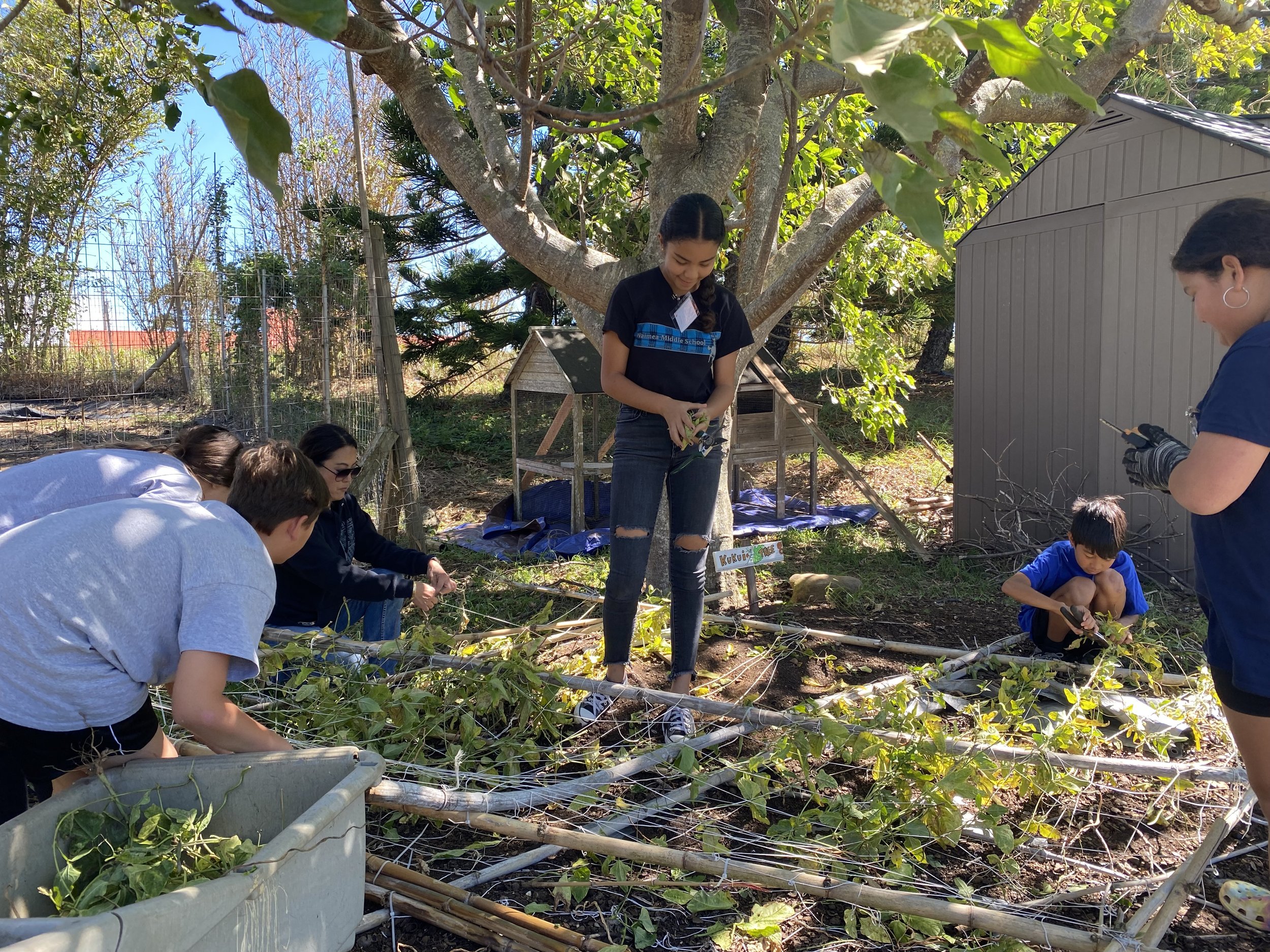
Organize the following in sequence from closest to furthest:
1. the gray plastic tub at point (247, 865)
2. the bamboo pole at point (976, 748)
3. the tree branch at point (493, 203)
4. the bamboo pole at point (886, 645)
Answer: the gray plastic tub at point (247, 865) < the bamboo pole at point (976, 748) < the bamboo pole at point (886, 645) < the tree branch at point (493, 203)

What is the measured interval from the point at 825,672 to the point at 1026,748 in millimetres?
1308

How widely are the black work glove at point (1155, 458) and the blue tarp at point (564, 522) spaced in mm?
4795

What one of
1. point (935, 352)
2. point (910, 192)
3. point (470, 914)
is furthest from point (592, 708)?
point (935, 352)

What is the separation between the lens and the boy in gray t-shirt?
1709 millimetres

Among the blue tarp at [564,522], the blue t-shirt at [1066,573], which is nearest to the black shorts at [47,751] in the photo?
the blue t-shirt at [1066,573]

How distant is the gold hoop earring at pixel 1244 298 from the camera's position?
6.27 feet

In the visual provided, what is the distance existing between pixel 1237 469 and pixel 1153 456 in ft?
1.24

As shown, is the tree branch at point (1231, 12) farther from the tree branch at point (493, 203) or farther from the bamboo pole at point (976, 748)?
the bamboo pole at point (976, 748)

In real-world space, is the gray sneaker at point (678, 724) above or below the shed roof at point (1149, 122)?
below

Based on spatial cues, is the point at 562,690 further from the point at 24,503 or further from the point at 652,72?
the point at 652,72

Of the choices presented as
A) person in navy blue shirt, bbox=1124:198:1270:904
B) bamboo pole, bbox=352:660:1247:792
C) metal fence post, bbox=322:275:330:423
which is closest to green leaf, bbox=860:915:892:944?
bamboo pole, bbox=352:660:1247:792

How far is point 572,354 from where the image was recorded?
7625mm

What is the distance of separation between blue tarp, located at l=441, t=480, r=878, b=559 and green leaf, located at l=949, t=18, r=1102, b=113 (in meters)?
5.92

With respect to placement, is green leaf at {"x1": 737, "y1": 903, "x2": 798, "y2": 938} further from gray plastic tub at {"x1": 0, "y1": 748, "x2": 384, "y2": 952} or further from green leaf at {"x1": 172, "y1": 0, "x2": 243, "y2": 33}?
green leaf at {"x1": 172, "y1": 0, "x2": 243, "y2": 33}
